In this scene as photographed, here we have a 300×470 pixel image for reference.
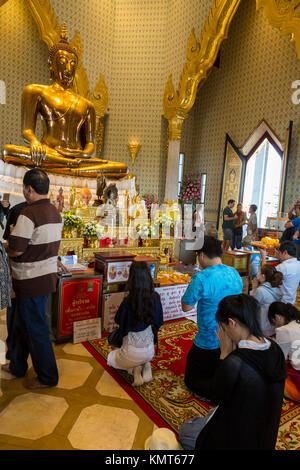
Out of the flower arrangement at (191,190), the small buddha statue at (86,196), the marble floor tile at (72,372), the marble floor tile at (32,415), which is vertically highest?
the flower arrangement at (191,190)

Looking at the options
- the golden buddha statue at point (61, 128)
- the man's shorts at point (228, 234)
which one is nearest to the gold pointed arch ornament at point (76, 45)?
the golden buddha statue at point (61, 128)

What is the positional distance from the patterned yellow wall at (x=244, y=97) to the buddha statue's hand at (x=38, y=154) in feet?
19.9

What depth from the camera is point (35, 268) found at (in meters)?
2.16

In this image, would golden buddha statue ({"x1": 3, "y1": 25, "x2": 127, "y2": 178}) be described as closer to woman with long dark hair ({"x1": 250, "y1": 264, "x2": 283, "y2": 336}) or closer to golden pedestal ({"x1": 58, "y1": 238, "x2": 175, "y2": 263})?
golden pedestal ({"x1": 58, "y1": 238, "x2": 175, "y2": 263})

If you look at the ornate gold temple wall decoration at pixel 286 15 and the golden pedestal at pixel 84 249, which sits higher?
the ornate gold temple wall decoration at pixel 286 15

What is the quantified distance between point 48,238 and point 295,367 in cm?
191

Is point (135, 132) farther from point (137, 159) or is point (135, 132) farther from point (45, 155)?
point (45, 155)

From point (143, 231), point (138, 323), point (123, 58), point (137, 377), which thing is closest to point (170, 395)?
point (137, 377)

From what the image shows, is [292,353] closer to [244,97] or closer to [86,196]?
[86,196]

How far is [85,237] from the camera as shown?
14.4 ft

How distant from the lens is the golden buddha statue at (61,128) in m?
5.93

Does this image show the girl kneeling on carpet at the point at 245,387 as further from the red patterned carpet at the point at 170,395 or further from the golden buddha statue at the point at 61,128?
the golden buddha statue at the point at 61,128

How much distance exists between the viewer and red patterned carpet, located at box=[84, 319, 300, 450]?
2.04 m

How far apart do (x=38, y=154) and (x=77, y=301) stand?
3.66 m
